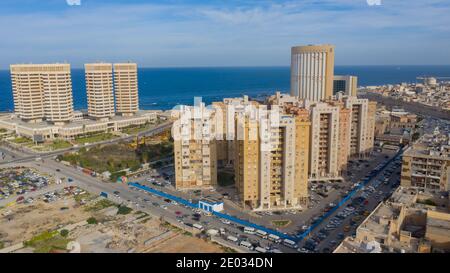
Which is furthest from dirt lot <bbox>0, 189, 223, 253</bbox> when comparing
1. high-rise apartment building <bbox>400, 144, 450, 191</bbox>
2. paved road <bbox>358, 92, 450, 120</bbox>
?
paved road <bbox>358, 92, 450, 120</bbox>

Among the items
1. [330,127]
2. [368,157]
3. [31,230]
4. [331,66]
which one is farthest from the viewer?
[331,66]

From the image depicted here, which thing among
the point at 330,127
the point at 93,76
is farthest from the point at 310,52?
the point at 93,76

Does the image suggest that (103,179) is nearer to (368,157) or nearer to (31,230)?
(31,230)

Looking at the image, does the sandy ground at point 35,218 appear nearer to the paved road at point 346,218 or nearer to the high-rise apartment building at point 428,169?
the paved road at point 346,218

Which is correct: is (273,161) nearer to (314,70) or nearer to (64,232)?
(64,232)

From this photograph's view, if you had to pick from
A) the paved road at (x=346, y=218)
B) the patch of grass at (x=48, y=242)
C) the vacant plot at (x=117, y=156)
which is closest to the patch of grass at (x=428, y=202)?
the paved road at (x=346, y=218)

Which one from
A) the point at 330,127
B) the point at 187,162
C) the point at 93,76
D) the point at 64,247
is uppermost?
the point at 93,76

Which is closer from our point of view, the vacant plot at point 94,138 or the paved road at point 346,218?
the paved road at point 346,218
